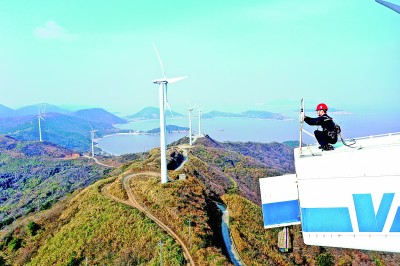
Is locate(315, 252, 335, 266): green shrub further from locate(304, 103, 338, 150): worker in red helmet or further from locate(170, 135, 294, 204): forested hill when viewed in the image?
locate(304, 103, 338, 150): worker in red helmet

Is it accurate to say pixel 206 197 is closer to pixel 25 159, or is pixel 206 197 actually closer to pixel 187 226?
pixel 187 226

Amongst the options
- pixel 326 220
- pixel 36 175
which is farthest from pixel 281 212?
pixel 36 175

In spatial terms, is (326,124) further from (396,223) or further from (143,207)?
(143,207)

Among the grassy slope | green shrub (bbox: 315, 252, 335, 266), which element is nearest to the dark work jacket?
the grassy slope

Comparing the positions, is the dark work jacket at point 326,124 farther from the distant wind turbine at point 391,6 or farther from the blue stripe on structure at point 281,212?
the distant wind turbine at point 391,6

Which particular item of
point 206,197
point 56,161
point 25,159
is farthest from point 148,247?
point 25,159
